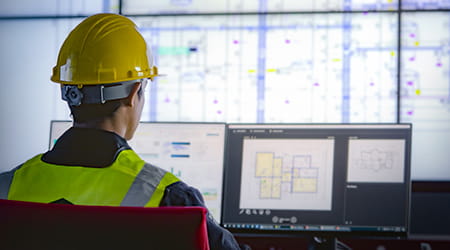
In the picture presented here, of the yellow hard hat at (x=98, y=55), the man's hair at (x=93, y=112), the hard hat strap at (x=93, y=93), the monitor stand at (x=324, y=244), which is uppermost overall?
the yellow hard hat at (x=98, y=55)

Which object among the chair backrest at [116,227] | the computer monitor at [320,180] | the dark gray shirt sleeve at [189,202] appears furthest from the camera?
the computer monitor at [320,180]

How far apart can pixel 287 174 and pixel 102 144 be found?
3.42 feet

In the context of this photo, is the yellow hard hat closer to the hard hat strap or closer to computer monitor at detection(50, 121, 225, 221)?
the hard hat strap

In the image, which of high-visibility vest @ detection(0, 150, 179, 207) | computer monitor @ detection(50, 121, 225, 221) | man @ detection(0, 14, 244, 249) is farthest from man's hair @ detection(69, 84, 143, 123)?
computer monitor @ detection(50, 121, 225, 221)

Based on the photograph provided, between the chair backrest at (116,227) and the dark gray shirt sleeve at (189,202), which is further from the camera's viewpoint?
the dark gray shirt sleeve at (189,202)

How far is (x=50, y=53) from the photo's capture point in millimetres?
3684

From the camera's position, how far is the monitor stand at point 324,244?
2035 millimetres

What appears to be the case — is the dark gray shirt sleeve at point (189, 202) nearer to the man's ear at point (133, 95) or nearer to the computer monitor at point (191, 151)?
the man's ear at point (133, 95)

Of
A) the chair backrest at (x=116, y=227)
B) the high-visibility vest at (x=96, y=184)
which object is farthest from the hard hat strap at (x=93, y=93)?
the chair backrest at (x=116, y=227)

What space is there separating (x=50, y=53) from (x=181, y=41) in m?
0.94

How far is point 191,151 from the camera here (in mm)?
2143

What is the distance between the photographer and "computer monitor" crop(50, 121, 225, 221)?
2098mm

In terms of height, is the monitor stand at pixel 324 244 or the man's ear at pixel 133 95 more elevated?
the man's ear at pixel 133 95

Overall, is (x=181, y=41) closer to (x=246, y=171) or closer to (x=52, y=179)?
(x=246, y=171)
